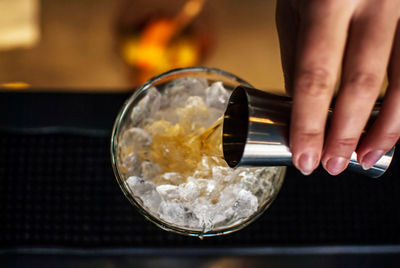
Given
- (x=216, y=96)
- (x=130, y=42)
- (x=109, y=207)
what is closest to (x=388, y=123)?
(x=216, y=96)

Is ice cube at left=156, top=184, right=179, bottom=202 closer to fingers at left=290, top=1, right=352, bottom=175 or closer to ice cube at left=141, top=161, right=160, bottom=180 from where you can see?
ice cube at left=141, top=161, right=160, bottom=180

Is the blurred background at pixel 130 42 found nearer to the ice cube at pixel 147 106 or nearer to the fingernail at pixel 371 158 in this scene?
the ice cube at pixel 147 106

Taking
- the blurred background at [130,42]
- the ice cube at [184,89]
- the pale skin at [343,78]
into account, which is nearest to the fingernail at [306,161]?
the pale skin at [343,78]

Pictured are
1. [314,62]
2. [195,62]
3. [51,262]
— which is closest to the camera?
[314,62]

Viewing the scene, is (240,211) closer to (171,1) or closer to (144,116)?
(144,116)

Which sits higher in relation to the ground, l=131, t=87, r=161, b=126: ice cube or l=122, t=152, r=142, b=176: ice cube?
l=131, t=87, r=161, b=126: ice cube

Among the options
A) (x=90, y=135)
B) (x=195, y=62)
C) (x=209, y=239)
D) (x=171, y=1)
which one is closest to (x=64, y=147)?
(x=90, y=135)

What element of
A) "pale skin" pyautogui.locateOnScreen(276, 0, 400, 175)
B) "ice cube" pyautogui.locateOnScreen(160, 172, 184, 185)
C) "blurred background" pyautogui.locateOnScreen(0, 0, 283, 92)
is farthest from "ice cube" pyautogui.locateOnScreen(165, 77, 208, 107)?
"blurred background" pyautogui.locateOnScreen(0, 0, 283, 92)
